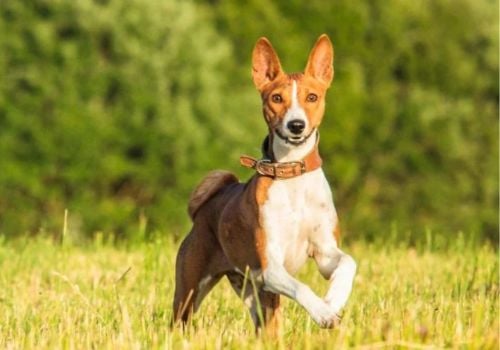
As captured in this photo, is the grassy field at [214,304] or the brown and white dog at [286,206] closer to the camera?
the grassy field at [214,304]

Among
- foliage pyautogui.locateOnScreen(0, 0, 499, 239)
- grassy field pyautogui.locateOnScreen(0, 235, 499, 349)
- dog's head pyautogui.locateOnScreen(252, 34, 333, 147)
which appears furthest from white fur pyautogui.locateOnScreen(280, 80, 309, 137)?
foliage pyautogui.locateOnScreen(0, 0, 499, 239)

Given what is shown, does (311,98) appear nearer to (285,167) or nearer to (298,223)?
(285,167)

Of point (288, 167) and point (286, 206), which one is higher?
point (288, 167)

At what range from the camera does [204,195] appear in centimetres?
827

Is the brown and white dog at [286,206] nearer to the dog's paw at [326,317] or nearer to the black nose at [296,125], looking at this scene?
the black nose at [296,125]

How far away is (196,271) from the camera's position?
26.5ft

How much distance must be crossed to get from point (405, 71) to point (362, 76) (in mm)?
2234

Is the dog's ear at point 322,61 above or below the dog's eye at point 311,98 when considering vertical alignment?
above

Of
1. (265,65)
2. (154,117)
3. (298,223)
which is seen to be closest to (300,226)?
(298,223)

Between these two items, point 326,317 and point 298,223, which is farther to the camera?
point 298,223

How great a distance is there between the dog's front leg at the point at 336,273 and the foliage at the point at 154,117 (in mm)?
30819

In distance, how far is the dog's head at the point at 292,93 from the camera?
7325mm

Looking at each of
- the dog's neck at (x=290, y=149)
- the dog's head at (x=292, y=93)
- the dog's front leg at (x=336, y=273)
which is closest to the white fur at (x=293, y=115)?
the dog's head at (x=292, y=93)

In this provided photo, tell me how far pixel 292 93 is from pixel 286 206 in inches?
21.5
